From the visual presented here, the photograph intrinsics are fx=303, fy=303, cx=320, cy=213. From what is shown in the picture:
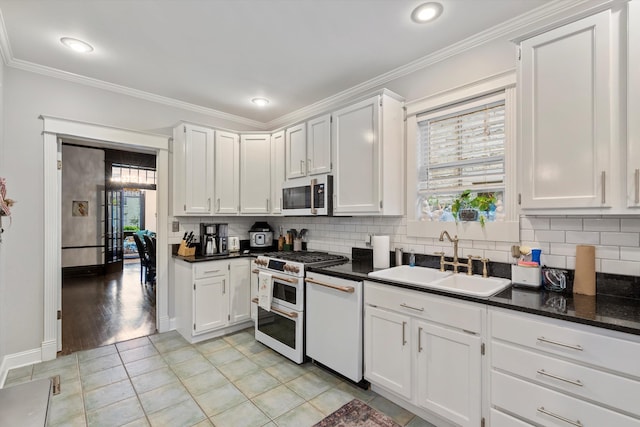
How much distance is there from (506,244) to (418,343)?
98 cm

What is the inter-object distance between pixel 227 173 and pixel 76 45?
5.84ft

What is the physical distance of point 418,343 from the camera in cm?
199

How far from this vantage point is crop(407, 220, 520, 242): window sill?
2.18 metres

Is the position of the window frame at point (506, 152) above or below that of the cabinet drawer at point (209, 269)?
above

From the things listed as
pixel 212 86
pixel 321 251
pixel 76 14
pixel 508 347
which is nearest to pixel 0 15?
pixel 76 14

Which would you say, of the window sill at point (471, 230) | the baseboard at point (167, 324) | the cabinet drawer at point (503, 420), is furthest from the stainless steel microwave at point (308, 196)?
the cabinet drawer at point (503, 420)

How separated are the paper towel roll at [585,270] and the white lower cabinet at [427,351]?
65 cm

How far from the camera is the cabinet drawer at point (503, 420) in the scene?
1571 millimetres

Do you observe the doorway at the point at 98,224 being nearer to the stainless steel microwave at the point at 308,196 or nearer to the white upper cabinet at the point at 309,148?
the stainless steel microwave at the point at 308,196

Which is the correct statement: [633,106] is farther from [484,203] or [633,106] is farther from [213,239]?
[213,239]

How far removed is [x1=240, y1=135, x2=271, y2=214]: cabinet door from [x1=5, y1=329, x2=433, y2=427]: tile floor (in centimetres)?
168

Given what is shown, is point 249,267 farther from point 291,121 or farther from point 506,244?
point 506,244

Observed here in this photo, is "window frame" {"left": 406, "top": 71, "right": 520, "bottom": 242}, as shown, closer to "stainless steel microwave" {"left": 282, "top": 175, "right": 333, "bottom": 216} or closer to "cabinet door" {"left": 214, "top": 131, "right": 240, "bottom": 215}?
"stainless steel microwave" {"left": 282, "top": 175, "right": 333, "bottom": 216}

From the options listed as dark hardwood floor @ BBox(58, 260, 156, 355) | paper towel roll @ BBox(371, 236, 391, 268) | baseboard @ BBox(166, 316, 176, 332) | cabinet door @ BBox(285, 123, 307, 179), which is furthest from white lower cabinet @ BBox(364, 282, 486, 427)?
dark hardwood floor @ BBox(58, 260, 156, 355)
